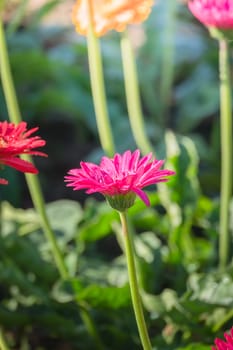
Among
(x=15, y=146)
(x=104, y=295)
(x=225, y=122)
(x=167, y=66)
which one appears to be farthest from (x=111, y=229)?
(x=167, y=66)

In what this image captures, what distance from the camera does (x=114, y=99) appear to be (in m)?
2.60

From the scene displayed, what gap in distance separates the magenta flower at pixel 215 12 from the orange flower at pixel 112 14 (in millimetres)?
155

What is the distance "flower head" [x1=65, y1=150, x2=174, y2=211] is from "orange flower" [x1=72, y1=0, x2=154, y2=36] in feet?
1.49

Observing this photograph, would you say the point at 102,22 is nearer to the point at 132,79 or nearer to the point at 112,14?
the point at 112,14

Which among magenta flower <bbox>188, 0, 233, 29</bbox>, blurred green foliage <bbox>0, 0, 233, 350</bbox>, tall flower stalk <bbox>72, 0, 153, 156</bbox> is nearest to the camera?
magenta flower <bbox>188, 0, 233, 29</bbox>

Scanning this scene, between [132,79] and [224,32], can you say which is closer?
[224,32]

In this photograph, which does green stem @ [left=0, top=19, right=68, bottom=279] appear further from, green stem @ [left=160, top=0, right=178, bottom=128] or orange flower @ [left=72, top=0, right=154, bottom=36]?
green stem @ [left=160, top=0, right=178, bottom=128]

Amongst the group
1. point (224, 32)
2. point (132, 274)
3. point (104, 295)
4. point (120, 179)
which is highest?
point (224, 32)

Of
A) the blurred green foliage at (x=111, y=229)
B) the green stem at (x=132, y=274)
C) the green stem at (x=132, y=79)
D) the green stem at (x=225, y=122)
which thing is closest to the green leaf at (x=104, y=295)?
the blurred green foliage at (x=111, y=229)

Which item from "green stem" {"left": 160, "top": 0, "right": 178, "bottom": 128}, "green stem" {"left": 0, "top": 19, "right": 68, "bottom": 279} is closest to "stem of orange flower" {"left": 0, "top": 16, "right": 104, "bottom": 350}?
"green stem" {"left": 0, "top": 19, "right": 68, "bottom": 279}

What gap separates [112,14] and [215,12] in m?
0.23

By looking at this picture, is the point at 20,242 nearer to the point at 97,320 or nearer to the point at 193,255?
the point at 97,320

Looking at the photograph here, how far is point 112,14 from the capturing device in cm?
Answer: 136

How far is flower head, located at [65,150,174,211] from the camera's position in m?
0.87
